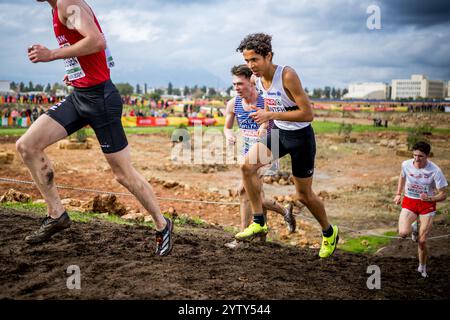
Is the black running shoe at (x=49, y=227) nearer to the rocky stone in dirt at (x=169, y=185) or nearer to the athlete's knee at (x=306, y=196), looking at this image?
the athlete's knee at (x=306, y=196)

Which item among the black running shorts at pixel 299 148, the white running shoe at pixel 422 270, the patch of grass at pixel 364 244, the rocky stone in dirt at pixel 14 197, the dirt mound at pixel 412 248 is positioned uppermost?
the black running shorts at pixel 299 148

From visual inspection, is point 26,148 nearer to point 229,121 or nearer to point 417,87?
point 229,121

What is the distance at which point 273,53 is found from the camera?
17.2ft

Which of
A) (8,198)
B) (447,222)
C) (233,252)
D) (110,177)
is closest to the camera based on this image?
(233,252)

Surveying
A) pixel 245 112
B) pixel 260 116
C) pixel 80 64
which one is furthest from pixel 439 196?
pixel 80 64

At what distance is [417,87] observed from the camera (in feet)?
568

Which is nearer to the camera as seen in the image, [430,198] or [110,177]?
[430,198]

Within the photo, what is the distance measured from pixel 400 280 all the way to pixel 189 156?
17505 millimetres

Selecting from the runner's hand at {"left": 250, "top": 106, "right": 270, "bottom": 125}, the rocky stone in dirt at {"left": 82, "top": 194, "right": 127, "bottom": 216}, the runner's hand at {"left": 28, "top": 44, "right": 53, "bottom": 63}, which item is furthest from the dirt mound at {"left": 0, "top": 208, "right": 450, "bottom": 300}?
the rocky stone in dirt at {"left": 82, "top": 194, "right": 127, "bottom": 216}

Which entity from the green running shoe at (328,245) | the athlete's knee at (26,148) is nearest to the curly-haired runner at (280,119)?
the green running shoe at (328,245)

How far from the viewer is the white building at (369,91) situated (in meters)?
152

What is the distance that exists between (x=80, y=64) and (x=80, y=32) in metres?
0.34
